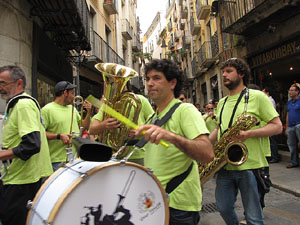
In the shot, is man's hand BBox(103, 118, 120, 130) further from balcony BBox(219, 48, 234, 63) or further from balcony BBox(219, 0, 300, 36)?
balcony BBox(219, 48, 234, 63)

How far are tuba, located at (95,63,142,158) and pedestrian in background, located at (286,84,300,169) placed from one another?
5.01m

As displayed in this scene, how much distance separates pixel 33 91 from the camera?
21.9ft

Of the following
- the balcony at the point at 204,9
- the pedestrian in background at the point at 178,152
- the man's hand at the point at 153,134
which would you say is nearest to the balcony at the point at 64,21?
the pedestrian in background at the point at 178,152

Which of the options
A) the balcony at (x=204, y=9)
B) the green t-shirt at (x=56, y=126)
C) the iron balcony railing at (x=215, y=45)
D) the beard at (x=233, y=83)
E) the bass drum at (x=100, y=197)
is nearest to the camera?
the bass drum at (x=100, y=197)

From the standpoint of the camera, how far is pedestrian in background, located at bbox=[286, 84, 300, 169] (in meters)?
6.51

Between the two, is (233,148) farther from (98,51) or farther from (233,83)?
(98,51)

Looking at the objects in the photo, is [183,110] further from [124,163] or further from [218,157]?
[218,157]

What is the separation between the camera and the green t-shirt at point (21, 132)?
2301 millimetres

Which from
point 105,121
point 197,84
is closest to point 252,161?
point 105,121

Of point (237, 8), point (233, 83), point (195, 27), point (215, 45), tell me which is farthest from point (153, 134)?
point (195, 27)

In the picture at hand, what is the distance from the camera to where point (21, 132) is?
226 cm

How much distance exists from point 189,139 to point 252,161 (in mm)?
1125

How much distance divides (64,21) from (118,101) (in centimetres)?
600

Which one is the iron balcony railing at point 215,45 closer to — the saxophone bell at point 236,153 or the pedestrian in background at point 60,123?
the pedestrian in background at point 60,123
